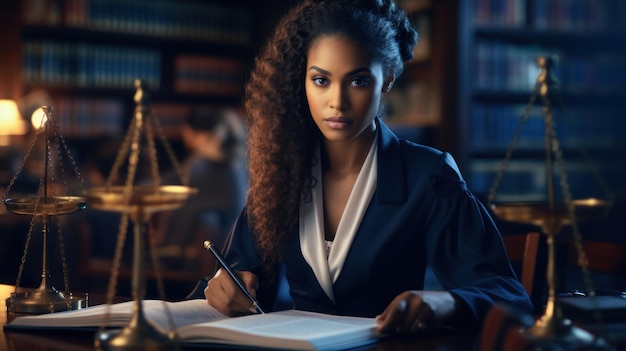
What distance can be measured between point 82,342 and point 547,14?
13.8 feet

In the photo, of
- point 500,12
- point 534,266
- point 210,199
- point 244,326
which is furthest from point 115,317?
point 500,12

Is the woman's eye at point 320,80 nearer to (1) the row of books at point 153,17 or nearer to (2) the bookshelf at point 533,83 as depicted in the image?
(2) the bookshelf at point 533,83

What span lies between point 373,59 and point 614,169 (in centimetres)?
390

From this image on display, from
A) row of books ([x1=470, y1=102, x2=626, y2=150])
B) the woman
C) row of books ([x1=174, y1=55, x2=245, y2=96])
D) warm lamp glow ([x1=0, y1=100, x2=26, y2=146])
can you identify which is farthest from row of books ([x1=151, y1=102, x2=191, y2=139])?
the woman

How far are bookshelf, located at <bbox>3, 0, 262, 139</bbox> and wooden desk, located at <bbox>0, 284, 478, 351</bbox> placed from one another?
4.60 m

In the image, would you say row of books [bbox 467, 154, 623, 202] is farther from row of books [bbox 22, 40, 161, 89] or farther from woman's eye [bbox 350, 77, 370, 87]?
woman's eye [bbox 350, 77, 370, 87]

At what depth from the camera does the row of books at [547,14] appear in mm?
4809

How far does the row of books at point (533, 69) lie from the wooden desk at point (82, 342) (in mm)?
3717

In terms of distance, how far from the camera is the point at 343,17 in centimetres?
158

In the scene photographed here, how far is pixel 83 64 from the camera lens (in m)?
5.82

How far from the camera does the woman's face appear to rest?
4.90 feet

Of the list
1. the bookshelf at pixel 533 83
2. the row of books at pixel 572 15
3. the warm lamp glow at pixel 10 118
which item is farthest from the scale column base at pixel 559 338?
the warm lamp glow at pixel 10 118

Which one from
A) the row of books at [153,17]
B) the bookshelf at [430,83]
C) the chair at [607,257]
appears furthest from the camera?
the row of books at [153,17]

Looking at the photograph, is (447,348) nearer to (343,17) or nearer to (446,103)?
(343,17)
